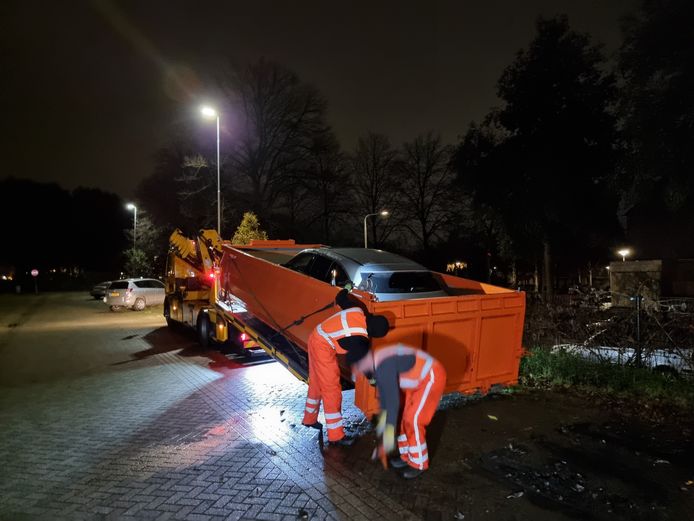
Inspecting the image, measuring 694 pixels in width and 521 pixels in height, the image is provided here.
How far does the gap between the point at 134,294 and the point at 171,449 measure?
1974 centimetres

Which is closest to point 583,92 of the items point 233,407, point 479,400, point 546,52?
point 546,52

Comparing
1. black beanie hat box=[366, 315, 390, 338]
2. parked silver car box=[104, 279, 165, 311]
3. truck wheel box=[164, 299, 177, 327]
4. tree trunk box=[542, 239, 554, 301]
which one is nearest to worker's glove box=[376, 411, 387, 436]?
black beanie hat box=[366, 315, 390, 338]

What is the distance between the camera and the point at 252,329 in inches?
314

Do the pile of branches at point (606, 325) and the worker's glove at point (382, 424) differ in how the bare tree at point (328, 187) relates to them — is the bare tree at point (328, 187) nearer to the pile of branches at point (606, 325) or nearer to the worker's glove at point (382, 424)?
the pile of branches at point (606, 325)

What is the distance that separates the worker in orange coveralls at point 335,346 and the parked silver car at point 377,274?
1.50 m

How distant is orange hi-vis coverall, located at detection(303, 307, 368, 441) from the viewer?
4.50m

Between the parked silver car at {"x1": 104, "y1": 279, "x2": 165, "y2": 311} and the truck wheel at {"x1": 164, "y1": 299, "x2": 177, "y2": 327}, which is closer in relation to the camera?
the truck wheel at {"x1": 164, "y1": 299, "x2": 177, "y2": 327}

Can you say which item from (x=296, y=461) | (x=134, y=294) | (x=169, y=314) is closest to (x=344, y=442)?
(x=296, y=461)

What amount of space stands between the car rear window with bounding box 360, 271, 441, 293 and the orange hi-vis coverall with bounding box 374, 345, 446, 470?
1.98 meters

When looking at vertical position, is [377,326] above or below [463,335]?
above

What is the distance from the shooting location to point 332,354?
466 cm

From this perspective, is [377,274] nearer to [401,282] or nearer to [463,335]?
[401,282]

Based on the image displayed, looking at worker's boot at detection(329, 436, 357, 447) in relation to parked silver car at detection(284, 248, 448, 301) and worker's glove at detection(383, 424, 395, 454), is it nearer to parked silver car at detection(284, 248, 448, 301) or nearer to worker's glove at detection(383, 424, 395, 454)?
worker's glove at detection(383, 424, 395, 454)

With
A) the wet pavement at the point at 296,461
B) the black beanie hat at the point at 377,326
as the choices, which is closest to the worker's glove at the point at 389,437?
the wet pavement at the point at 296,461
